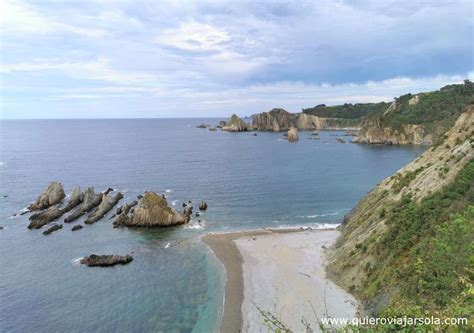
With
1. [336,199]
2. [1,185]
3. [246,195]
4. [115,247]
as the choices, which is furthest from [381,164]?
[1,185]

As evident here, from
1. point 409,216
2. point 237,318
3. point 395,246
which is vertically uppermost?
point 409,216

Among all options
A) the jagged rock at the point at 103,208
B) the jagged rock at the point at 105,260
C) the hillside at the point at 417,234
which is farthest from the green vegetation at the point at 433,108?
the jagged rock at the point at 105,260

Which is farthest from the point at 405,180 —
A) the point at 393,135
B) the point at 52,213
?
the point at 393,135

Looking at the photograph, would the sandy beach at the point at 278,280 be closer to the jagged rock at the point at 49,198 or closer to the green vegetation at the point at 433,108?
the jagged rock at the point at 49,198

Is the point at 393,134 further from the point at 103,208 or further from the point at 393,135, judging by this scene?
the point at 103,208

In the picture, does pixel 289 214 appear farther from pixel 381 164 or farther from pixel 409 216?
pixel 381 164

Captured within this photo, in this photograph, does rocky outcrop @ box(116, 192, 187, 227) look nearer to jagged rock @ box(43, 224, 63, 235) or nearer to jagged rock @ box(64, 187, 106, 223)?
jagged rock @ box(43, 224, 63, 235)

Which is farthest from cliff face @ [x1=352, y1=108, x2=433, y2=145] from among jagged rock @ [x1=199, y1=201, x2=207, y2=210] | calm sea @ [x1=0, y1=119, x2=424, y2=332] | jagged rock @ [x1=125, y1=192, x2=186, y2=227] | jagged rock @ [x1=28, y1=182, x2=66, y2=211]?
jagged rock @ [x1=28, y1=182, x2=66, y2=211]
